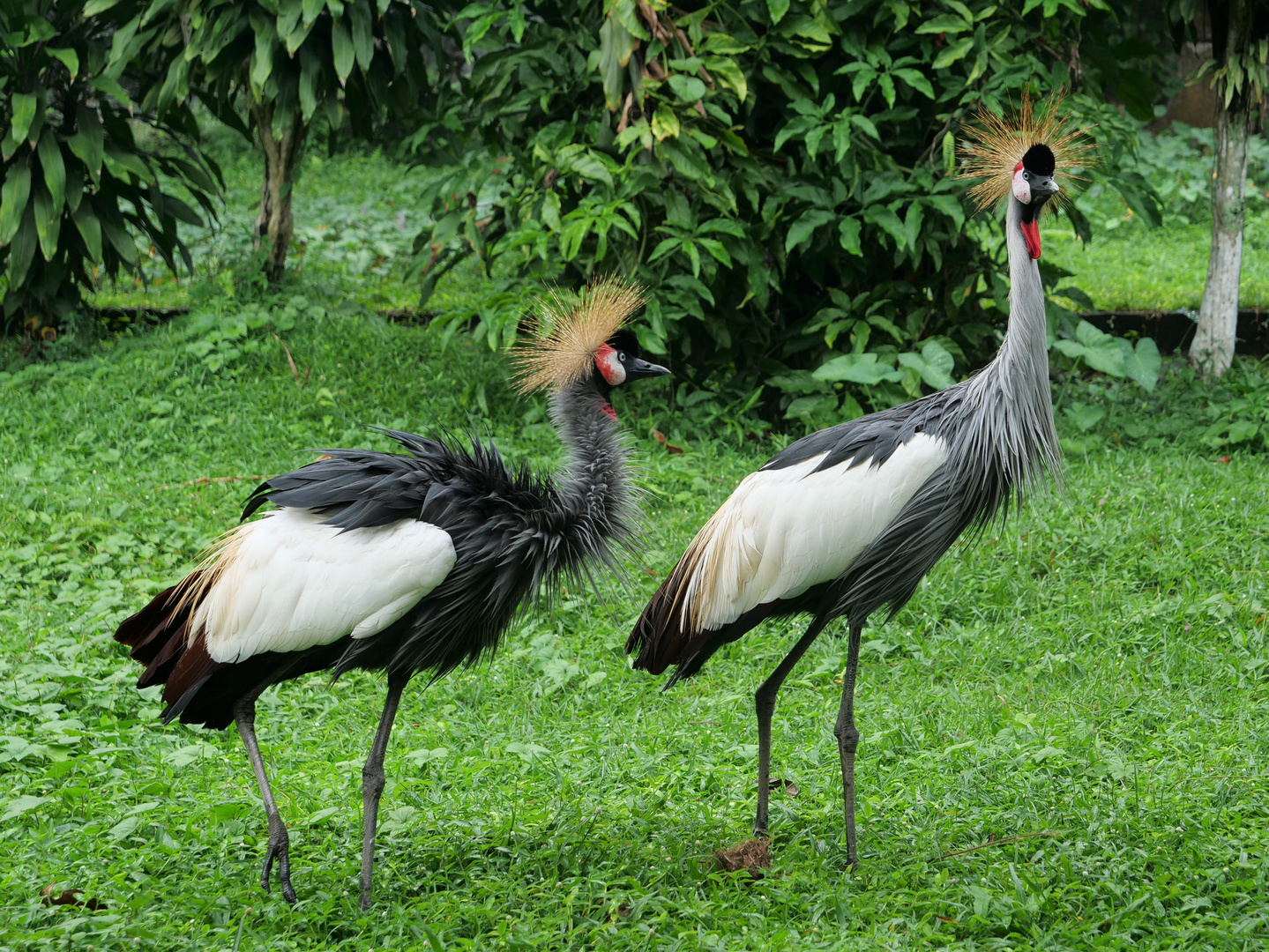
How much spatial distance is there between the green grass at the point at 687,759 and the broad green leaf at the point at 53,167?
6.02 feet

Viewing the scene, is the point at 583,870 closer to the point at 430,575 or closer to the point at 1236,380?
the point at 430,575

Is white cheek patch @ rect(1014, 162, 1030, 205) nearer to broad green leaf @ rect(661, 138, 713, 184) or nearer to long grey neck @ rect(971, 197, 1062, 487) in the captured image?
long grey neck @ rect(971, 197, 1062, 487)

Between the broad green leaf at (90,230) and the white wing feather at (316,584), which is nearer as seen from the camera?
the white wing feather at (316,584)

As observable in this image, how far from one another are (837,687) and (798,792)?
80 cm

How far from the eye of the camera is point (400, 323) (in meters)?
8.48

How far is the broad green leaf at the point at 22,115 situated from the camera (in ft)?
22.8

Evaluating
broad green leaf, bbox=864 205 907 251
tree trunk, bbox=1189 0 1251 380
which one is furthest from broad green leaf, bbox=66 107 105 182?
tree trunk, bbox=1189 0 1251 380

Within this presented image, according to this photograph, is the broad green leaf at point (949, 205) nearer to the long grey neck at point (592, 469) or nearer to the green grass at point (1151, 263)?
the green grass at point (1151, 263)

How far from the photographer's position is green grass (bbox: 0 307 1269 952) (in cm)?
290

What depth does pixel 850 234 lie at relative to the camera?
6059mm

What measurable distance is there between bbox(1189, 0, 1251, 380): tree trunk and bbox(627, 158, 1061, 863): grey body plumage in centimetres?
433

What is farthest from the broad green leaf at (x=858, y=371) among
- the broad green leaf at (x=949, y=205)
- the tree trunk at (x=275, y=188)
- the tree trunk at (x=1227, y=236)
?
the tree trunk at (x=275, y=188)

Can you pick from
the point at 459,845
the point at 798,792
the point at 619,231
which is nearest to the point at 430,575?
the point at 459,845

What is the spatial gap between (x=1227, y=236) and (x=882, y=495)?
491 centimetres
